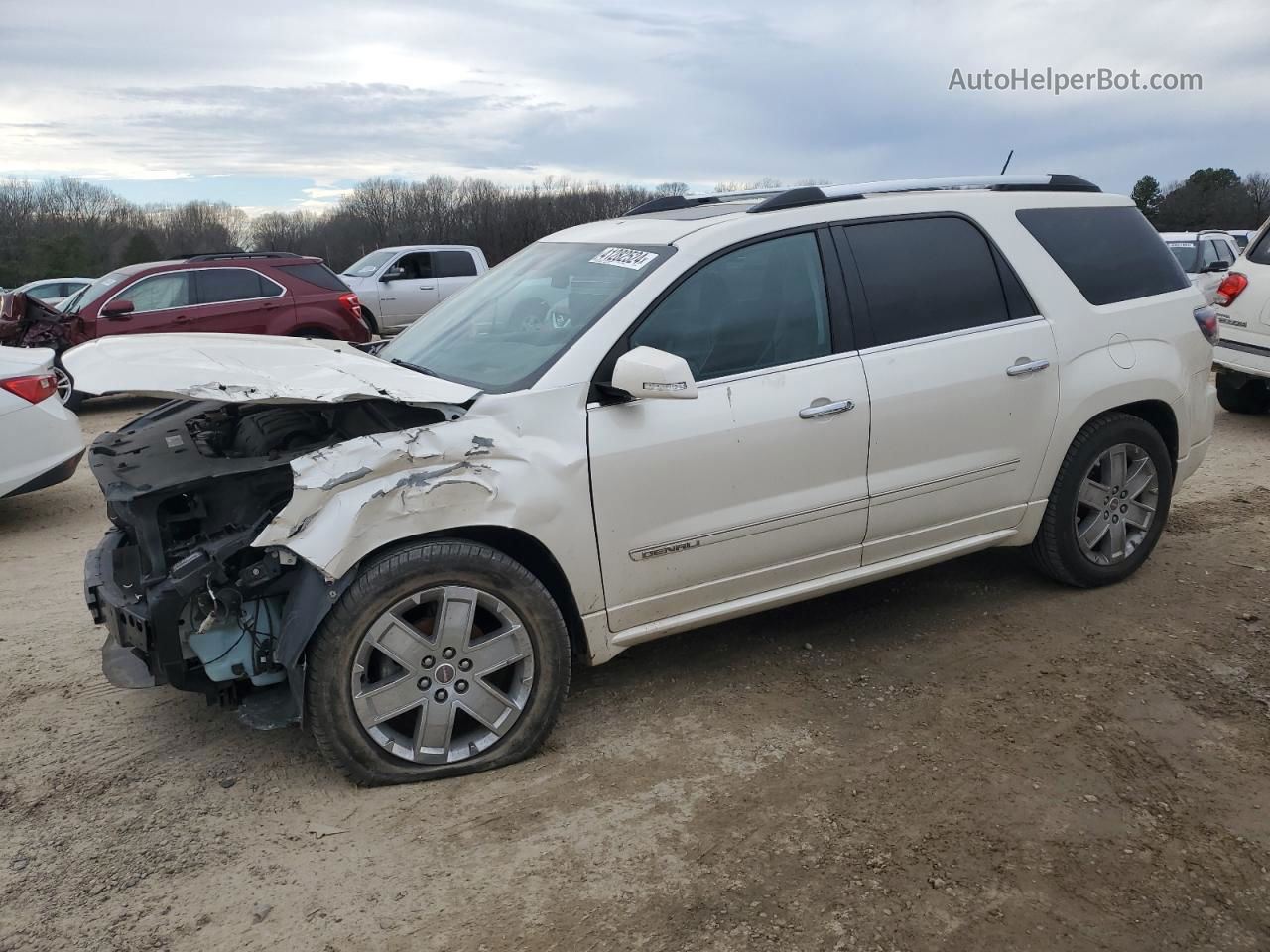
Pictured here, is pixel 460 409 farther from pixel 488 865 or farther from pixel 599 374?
pixel 488 865

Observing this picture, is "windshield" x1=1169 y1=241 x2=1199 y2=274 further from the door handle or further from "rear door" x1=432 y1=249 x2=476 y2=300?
the door handle

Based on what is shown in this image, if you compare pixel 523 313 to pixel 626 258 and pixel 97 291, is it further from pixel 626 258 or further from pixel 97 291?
pixel 97 291

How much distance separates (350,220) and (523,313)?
71.6 m

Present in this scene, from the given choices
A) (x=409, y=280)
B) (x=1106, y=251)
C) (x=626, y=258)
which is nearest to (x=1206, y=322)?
(x=1106, y=251)

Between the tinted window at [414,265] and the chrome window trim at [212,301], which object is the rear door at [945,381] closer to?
the chrome window trim at [212,301]

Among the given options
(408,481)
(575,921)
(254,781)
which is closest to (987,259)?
(408,481)

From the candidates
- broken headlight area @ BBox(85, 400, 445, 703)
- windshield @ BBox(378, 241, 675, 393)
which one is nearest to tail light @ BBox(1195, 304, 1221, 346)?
windshield @ BBox(378, 241, 675, 393)

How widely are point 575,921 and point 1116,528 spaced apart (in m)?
3.37

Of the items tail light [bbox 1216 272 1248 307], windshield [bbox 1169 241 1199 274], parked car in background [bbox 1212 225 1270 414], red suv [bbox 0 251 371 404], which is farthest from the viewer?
windshield [bbox 1169 241 1199 274]

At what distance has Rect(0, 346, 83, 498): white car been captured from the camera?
21.4 feet

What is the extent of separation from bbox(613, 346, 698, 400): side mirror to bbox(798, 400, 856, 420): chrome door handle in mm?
599

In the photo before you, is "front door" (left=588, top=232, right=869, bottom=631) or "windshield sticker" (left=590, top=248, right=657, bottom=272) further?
"windshield sticker" (left=590, top=248, right=657, bottom=272)

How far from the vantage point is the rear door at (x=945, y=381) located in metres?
3.96

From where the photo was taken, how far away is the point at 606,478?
344 centimetres
